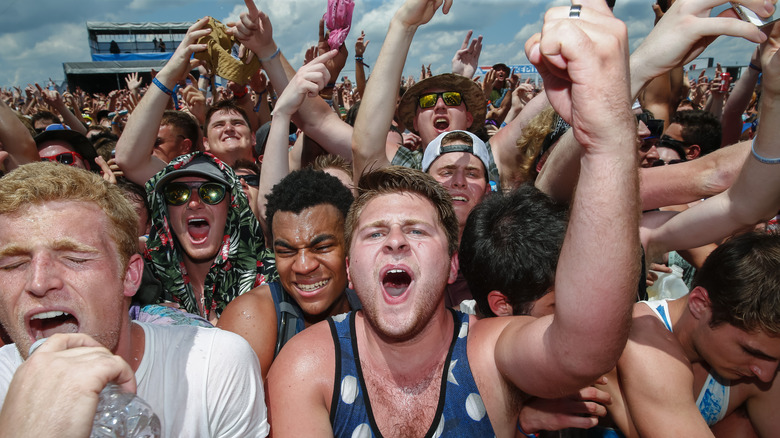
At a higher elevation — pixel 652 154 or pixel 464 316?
pixel 652 154

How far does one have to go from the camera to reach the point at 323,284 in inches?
102

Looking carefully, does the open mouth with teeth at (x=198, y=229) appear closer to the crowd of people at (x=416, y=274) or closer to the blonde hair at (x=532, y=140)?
the crowd of people at (x=416, y=274)

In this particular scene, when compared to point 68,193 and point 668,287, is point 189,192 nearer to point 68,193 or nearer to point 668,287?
point 68,193

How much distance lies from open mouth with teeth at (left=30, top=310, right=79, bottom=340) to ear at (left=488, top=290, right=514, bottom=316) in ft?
5.91

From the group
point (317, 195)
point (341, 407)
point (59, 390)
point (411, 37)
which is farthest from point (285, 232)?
point (59, 390)

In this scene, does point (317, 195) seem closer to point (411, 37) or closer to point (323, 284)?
point (323, 284)

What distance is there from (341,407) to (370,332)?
1.08ft

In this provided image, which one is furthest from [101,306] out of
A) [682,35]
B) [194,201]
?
[682,35]

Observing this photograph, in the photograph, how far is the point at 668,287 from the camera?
3.48 meters

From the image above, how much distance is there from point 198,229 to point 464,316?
187 cm

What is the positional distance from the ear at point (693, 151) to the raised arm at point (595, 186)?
16.8ft

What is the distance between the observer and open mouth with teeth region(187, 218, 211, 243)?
10.3 feet

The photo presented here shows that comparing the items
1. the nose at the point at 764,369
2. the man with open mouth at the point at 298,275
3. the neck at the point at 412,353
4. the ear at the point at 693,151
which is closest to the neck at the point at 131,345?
the man with open mouth at the point at 298,275

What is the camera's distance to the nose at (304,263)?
2.53m
